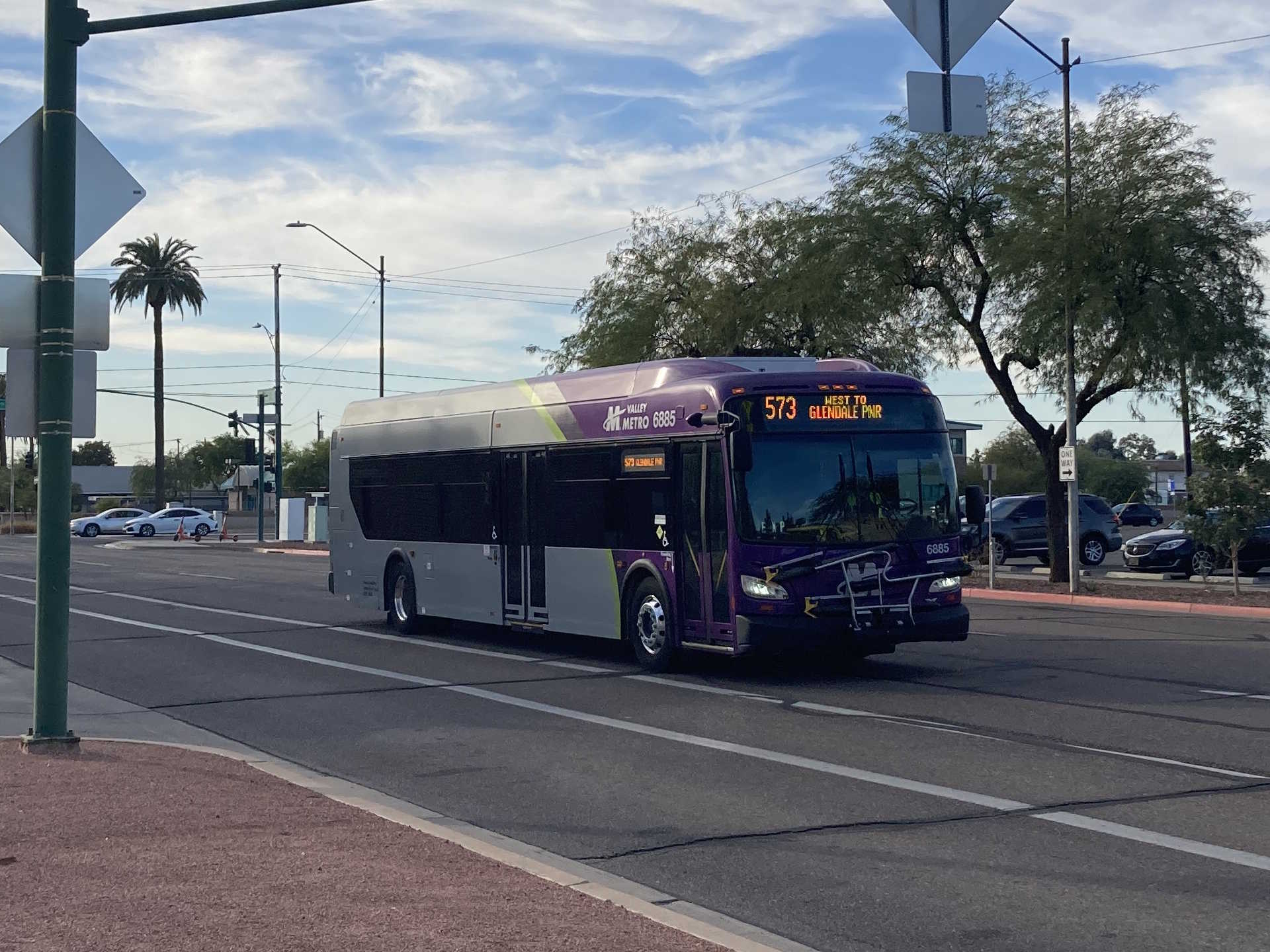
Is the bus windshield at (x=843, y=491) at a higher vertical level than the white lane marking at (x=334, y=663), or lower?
higher

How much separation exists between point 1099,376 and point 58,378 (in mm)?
22143

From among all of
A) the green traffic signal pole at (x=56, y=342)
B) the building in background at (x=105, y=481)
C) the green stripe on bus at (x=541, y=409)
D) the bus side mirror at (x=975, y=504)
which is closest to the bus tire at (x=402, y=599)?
the green stripe on bus at (x=541, y=409)

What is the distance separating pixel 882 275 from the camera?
95.2 feet

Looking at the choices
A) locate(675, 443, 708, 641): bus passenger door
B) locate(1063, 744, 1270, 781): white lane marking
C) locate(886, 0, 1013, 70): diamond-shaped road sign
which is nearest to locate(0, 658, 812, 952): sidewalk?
locate(1063, 744, 1270, 781): white lane marking

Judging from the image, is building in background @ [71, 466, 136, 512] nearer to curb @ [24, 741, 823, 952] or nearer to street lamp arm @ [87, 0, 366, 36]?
street lamp arm @ [87, 0, 366, 36]

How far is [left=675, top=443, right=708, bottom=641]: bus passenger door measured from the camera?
14391mm

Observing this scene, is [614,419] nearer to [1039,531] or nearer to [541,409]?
[541,409]

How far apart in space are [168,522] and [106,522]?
703cm

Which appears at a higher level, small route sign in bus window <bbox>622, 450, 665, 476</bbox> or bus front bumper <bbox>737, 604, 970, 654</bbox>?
small route sign in bus window <bbox>622, 450, 665, 476</bbox>

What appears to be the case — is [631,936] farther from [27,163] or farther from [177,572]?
[177,572]

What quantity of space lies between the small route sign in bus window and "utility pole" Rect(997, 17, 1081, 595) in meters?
13.4

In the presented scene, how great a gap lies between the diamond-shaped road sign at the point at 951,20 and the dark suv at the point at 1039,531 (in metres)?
25.9

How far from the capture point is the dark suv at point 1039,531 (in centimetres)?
3622

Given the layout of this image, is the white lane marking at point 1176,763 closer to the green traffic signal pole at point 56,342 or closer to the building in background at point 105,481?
the green traffic signal pole at point 56,342
